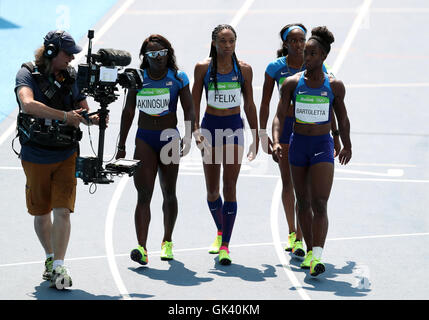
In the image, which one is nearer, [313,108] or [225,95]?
[313,108]

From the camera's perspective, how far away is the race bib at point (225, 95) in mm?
11195

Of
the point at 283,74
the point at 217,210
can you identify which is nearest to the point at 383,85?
the point at 283,74

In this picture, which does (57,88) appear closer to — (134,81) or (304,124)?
(134,81)

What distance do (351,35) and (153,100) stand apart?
11.1 m

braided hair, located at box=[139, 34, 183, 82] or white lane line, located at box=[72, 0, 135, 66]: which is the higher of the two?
white lane line, located at box=[72, 0, 135, 66]

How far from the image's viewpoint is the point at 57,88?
32.7 ft

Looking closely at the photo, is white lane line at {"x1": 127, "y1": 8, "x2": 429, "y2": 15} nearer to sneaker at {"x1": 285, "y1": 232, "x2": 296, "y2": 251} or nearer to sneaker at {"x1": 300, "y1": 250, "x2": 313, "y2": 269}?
sneaker at {"x1": 285, "y1": 232, "x2": 296, "y2": 251}

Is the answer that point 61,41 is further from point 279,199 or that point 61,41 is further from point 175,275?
point 279,199

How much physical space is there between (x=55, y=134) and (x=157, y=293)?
183 cm

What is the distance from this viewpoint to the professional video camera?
9.74 metres

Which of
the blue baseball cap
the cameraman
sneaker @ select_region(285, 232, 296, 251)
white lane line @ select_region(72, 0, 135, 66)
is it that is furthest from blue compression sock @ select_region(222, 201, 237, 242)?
white lane line @ select_region(72, 0, 135, 66)

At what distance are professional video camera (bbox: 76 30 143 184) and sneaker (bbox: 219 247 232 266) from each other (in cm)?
167

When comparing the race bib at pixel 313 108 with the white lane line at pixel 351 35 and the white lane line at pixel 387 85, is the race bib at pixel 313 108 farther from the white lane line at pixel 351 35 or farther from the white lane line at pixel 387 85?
the white lane line at pixel 351 35

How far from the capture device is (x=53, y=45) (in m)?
9.81
